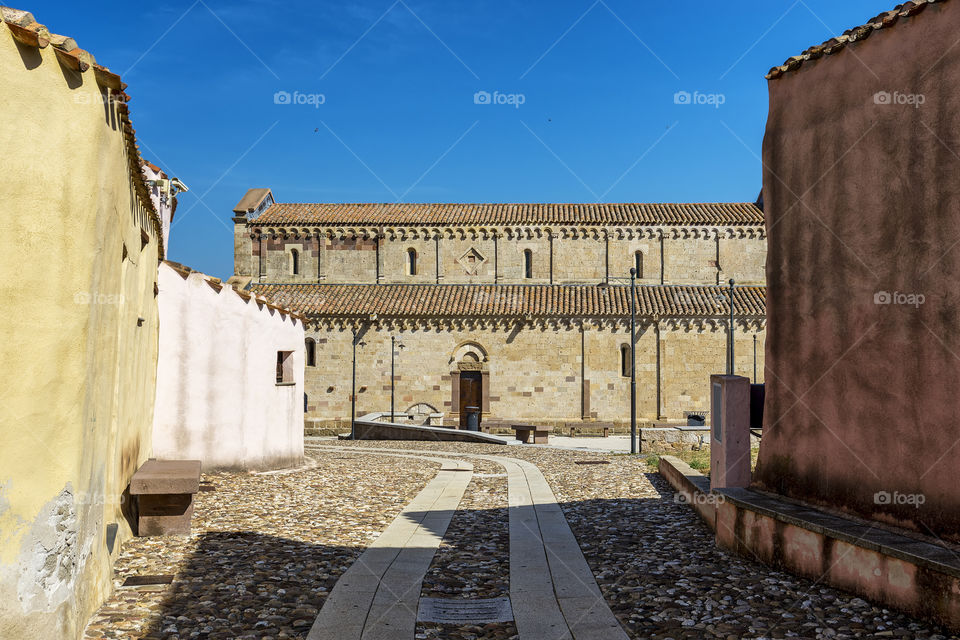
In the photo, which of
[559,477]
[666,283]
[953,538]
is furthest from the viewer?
[666,283]

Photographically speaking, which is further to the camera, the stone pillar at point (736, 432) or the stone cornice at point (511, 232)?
the stone cornice at point (511, 232)

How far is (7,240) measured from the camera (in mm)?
4391

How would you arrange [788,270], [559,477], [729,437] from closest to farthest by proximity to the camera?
[788,270]
[729,437]
[559,477]

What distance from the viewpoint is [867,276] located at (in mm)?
6566

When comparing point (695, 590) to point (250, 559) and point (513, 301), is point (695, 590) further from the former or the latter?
point (513, 301)

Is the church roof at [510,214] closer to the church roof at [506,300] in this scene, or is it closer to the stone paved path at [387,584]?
the church roof at [506,300]

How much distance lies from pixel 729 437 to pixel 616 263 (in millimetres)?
28608

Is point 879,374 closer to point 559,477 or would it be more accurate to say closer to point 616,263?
point 559,477

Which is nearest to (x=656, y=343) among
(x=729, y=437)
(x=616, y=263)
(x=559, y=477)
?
(x=616, y=263)

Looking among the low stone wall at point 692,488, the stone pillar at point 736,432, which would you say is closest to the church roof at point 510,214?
the low stone wall at point 692,488

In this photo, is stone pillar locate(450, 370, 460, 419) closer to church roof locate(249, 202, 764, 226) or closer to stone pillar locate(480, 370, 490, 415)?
stone pillar locate(480, 370, 490, 415)

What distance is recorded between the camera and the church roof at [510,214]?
120ft

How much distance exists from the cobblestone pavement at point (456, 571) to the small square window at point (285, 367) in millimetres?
3691

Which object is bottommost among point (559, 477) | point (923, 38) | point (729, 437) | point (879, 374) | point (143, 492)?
point (559, 477)
